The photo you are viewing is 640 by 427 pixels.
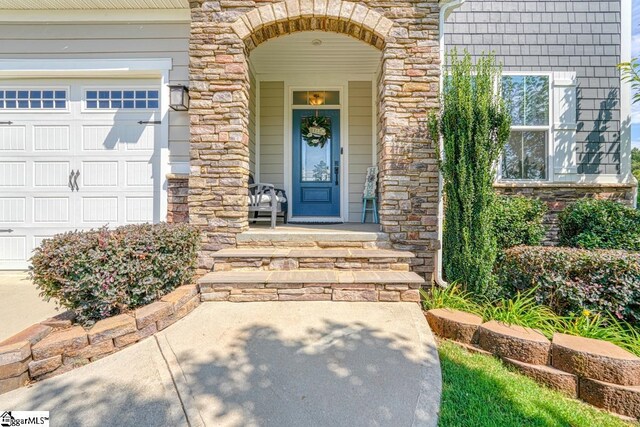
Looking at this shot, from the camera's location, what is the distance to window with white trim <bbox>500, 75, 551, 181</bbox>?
4.77m

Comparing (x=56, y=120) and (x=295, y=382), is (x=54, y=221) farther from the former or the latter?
(x=295, y=382)

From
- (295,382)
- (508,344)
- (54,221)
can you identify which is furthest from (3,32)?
(508,344)

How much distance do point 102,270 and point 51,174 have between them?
2871mm

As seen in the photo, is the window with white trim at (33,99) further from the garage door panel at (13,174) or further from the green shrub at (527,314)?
the green shrub at (527,314)

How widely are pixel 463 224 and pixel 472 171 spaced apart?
1.69ft

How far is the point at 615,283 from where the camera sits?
2545 mm

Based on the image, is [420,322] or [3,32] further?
[3,32]

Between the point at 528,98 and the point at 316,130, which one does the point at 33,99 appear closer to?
the point at 316,130

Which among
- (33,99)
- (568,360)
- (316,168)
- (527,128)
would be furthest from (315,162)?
(568,360)

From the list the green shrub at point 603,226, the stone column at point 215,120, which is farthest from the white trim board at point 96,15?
the green shrub at point 603,226

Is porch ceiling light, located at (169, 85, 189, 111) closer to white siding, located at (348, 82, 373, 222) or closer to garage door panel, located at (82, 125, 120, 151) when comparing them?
garage door panel, located at (82, 125, 120, 151)

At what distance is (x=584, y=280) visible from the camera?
2637 millimetres

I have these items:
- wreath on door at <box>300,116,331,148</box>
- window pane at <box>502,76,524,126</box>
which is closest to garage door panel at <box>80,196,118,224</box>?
wreath on door at <box>300,116,331,148</box>

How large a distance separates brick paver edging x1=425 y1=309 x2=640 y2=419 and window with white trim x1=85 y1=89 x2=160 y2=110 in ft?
14.6
